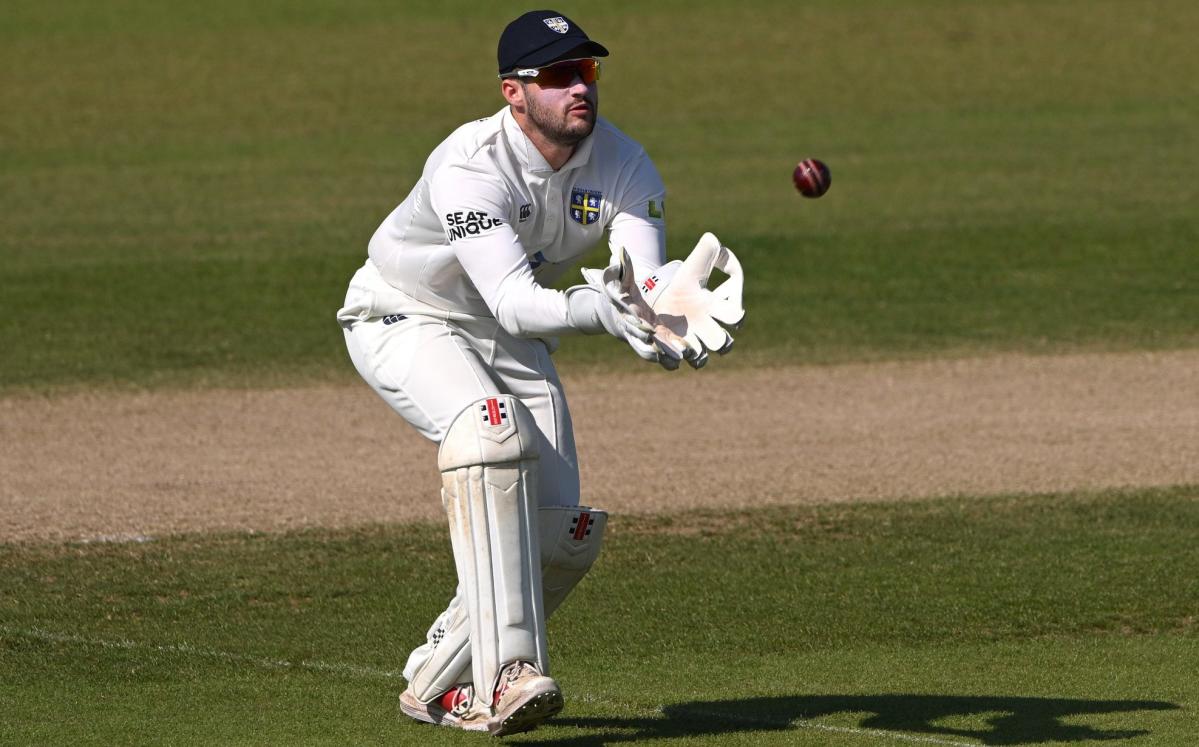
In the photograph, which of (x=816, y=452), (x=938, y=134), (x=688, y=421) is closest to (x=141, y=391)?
(x=688, y=421)

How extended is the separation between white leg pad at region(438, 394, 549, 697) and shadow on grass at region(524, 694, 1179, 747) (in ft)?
1.48

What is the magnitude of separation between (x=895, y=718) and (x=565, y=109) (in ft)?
7.27

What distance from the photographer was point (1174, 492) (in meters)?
9.56

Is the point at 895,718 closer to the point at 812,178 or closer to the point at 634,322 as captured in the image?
the point at 634,322

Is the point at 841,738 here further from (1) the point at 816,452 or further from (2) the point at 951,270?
(2) the point at 951,270

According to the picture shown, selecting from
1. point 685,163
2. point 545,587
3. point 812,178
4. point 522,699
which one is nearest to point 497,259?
point 545,587

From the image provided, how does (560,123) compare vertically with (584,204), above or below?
above

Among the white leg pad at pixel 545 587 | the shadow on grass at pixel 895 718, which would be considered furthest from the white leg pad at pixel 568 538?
the shadow on grass at pixel 895 718

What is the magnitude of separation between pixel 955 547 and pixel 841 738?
2756 millimetres

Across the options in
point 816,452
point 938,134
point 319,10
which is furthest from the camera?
point 319,10

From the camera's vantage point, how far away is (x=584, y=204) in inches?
244

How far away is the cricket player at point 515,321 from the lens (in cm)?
554

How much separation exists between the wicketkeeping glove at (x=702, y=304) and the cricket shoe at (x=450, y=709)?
151 cm

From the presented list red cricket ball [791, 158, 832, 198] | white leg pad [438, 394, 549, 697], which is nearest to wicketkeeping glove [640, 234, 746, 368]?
white leg pad [438, 394, 549, 697]
